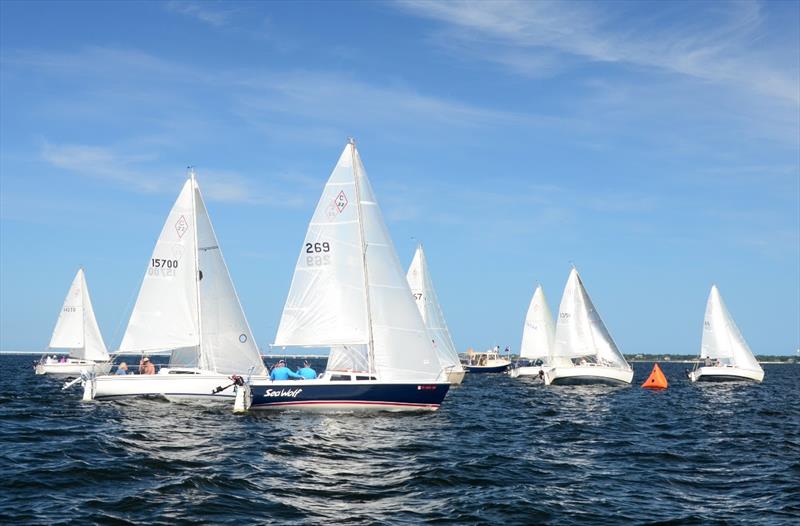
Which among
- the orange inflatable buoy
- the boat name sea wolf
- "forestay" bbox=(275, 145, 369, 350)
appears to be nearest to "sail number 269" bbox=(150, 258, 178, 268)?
"forestay" bbox=(275, 145, 369, 350)

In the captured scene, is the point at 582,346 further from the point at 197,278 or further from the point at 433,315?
the point at 197,278

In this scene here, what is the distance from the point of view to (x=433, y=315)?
6172 cm

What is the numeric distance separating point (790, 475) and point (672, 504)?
541cm

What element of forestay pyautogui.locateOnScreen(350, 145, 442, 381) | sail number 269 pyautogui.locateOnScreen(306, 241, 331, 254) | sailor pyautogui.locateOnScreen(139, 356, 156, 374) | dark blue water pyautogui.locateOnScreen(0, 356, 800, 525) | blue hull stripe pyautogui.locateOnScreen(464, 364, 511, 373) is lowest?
dark blue water pyautogui.locateOnScreen(0, 356, 800, 525)

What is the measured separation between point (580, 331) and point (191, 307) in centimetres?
3658

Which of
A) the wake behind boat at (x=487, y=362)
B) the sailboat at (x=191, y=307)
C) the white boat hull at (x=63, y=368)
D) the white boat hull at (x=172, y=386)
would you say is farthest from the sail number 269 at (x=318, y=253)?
the wake behind boat at (x=487, y=362)

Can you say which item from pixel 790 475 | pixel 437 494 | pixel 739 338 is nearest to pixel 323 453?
pixel 437 494

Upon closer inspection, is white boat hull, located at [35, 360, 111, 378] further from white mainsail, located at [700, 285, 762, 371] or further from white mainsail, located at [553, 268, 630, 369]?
white mainsail, located at [700, 285, 762, 371]

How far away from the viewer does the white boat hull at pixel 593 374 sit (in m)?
62.0

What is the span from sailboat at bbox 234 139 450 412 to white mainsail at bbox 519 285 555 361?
49.6 m

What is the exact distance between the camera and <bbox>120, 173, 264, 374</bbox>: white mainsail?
122ft

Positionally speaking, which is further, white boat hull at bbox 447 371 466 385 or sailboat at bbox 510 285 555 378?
sailboat at bbox 510 285 555 378

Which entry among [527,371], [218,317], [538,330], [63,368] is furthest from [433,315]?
[63,368]

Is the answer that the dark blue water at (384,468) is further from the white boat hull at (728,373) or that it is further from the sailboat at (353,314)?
the white boat hull at (728,373)
